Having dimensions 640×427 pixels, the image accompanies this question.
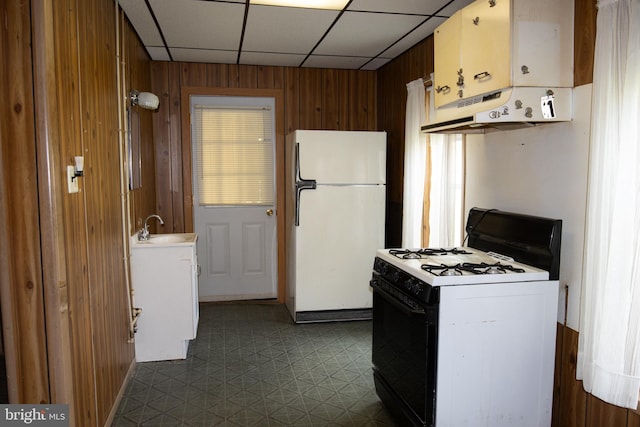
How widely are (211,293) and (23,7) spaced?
11.8 feet

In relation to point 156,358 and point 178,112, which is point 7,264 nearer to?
point 156,358

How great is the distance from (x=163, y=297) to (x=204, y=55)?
7.41 ft

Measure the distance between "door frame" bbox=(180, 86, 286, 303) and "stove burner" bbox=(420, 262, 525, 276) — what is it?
2.76 metres

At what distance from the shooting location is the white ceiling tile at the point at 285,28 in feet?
10.5

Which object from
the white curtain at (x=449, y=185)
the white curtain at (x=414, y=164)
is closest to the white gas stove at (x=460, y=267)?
the white curtain at (x=449, y=185)

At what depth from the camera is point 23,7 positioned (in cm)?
174

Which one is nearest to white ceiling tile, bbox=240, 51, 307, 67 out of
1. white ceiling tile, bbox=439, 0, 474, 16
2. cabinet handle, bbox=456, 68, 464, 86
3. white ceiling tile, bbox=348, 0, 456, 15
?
white ceiling tile, bbox=348, 0, 456, 15

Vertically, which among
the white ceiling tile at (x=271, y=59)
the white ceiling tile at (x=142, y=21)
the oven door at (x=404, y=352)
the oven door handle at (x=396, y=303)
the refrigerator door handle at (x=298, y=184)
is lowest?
the oven door at (x=404, y=352)

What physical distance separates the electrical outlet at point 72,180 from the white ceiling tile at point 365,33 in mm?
2062

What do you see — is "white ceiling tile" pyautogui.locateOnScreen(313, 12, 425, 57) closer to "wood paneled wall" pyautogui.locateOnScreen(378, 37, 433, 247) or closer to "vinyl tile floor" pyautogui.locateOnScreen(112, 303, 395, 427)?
"wood paneled wall" pyautogui.locateOnScreen(378, 37, 433, 247)

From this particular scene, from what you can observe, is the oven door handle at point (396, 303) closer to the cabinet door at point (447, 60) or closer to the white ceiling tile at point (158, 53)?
the cabinet door at point (447, 60)

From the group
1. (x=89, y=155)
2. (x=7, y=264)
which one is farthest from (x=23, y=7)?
(x=7, y=264)

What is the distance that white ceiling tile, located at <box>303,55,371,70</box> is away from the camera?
14.7ft

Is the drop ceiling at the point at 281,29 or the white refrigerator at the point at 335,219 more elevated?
the drop ceiling at the point at 281,29
